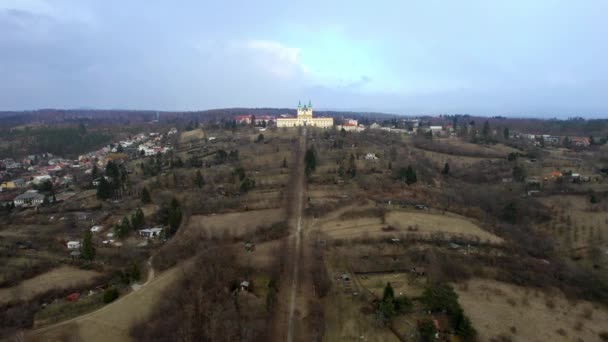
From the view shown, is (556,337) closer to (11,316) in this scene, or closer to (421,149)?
(11,316)

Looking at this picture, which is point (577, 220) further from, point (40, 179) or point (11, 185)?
point (11, 185)

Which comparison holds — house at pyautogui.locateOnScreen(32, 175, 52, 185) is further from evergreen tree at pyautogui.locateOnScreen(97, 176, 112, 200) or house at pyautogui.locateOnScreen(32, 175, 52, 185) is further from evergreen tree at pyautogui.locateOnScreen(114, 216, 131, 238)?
evergreen tree at pyautogui.locateOnScreen(114, 216, 131, 238)

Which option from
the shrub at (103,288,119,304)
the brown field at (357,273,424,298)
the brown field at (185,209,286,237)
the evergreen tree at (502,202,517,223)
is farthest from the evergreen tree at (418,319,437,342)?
the evergreen tree at (502,202,517,223)

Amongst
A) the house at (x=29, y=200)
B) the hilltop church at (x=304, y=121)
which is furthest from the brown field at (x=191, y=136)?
the house at (x=29, y=200)

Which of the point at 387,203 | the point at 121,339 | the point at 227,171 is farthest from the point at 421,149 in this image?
the point at 121,339

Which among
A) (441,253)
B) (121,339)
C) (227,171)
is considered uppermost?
(227,171)

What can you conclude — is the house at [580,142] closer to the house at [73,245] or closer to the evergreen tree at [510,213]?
the evergreen tree at [510,213]
